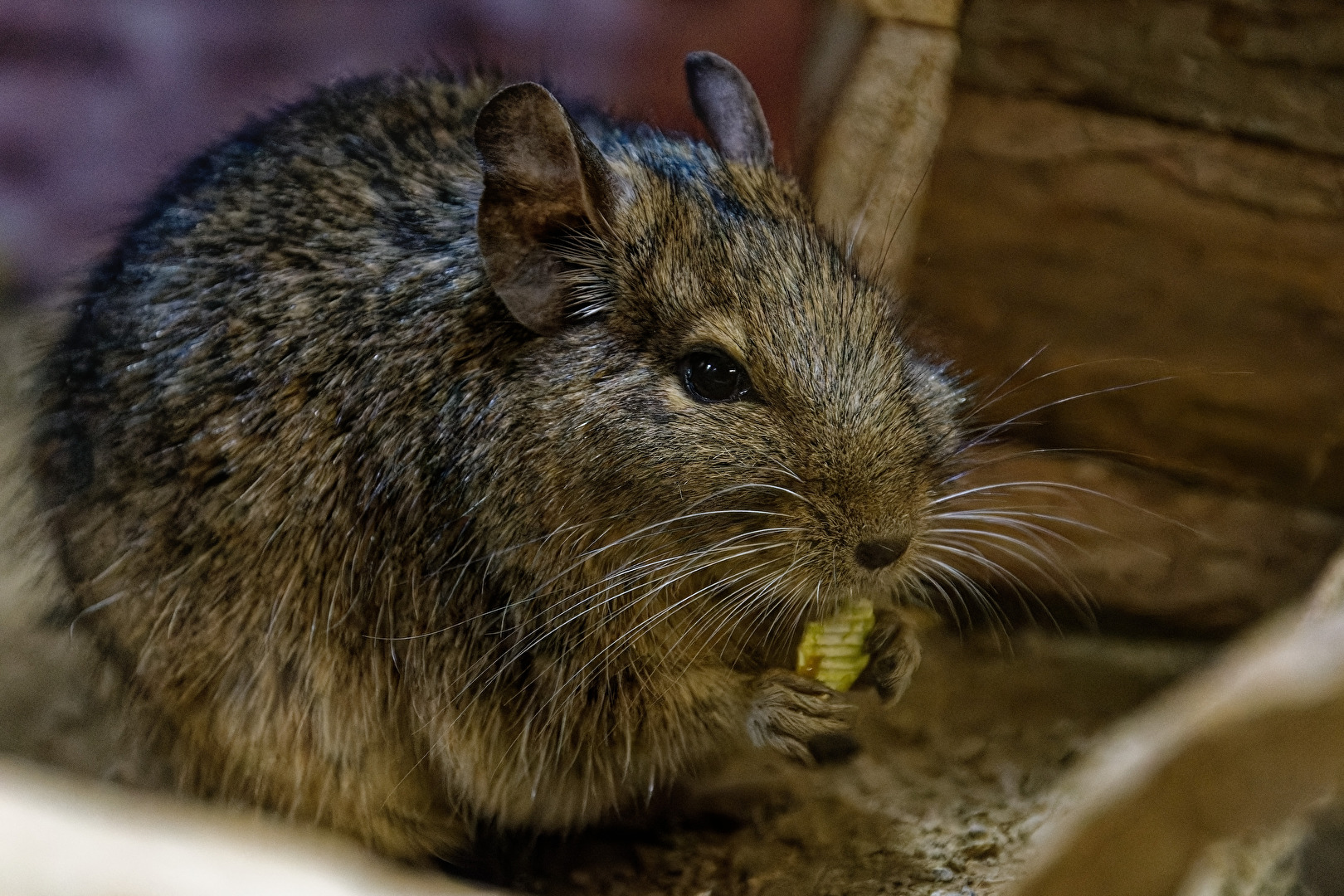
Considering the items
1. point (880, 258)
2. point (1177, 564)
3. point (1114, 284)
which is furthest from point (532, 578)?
point (1177, 564)

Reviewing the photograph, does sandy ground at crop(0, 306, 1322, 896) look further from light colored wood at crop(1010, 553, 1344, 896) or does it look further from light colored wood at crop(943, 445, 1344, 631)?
light colored wood at crop(1010, 553, 1344, 896)

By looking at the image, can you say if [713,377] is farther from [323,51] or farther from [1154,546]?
[1154,546]

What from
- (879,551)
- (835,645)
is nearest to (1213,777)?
(879,551)

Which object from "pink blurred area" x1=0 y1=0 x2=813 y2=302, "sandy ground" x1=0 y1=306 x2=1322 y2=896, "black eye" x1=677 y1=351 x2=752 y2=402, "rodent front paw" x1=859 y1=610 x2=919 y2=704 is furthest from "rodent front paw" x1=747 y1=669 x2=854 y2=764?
"pink blurred area" x1=0 y1=0 x2=813 y2=302

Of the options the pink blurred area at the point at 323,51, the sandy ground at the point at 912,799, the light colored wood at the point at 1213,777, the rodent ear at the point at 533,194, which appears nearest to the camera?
the light colored wood at the point at 1213,777

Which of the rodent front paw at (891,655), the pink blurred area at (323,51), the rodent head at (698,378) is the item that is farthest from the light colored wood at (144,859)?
the pink blurred area at (323,51)

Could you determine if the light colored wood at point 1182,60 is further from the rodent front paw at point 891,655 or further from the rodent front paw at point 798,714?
the rodent front paw at point 798,714
